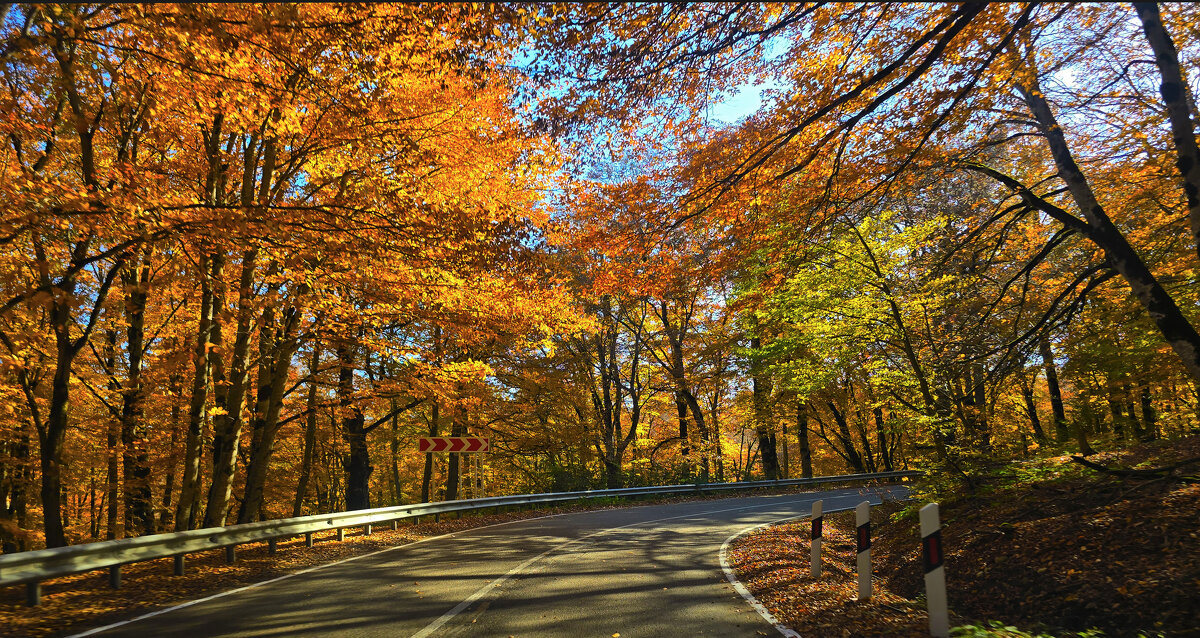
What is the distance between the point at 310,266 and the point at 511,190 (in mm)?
4284

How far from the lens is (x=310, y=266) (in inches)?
393

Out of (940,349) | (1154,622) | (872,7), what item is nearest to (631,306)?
(940,349)

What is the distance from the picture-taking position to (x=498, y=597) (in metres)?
6.05

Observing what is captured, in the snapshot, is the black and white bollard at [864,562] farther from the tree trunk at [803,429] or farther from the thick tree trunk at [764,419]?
the tree trunk at [803,429]

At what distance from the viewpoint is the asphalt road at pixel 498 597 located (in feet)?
16.4

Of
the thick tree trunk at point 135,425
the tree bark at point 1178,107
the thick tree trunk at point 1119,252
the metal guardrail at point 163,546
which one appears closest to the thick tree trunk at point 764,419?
the metal guardrail at point 163,546

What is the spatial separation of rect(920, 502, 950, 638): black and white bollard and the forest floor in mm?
213

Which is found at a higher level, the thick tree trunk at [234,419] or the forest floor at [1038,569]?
the thick tree trunk at [234,419]

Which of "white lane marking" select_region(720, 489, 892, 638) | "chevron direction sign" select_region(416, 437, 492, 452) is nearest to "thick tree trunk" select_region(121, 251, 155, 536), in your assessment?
"chevron direction sign" select_region(416, 437, 492, 452)

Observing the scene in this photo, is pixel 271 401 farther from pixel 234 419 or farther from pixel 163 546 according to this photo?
pixel 163 546

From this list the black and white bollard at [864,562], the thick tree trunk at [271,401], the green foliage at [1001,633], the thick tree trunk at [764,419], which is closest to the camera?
the green foliage at [1001,633]

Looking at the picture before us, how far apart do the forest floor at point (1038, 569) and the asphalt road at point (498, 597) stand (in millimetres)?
800

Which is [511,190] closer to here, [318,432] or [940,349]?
[940,349]

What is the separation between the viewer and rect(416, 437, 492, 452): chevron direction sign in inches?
608
